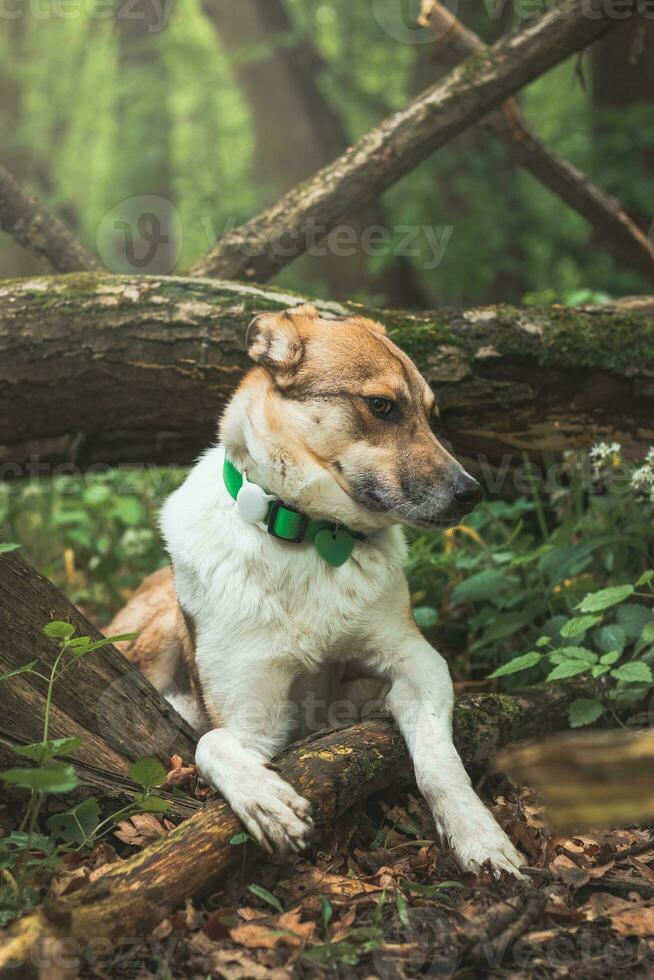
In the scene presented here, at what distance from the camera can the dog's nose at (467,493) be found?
3.19 meters

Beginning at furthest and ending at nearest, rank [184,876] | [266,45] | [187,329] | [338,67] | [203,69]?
1. [203,69]
2. [338,67]
3. [266,45]
4. [187,329]
5. [184,876]

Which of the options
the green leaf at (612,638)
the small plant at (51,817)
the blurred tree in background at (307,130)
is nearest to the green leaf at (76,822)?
the small plant at (51,817)

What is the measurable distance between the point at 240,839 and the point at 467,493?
133 cm

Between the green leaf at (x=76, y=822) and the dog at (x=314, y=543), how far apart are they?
35 cm

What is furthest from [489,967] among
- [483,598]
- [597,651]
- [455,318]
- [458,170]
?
[458,170]

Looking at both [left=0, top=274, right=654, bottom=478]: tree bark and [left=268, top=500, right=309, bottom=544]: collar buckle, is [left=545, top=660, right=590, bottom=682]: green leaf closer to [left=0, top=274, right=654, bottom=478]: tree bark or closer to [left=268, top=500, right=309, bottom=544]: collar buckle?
[left=268, top=500, right=309, bottom=544]: collar buckle

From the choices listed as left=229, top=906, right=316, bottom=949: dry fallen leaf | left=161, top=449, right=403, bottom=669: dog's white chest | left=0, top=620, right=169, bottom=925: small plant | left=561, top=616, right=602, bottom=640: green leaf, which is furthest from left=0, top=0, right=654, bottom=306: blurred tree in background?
left=229, top=906, right=316, bottom=949: dry fallen leaf

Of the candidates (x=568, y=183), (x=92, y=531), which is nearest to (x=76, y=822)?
(x=92, y=531)

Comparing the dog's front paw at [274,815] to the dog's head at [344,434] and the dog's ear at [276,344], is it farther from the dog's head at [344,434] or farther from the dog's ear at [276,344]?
the dog's ear at [276,344]

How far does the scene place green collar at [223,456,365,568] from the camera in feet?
10.6

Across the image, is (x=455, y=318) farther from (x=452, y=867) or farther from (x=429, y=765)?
(x=452, y=867)

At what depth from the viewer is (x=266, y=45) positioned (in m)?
10.6

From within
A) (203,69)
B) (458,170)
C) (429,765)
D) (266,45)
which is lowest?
(429,765)

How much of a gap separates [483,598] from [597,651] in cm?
69
